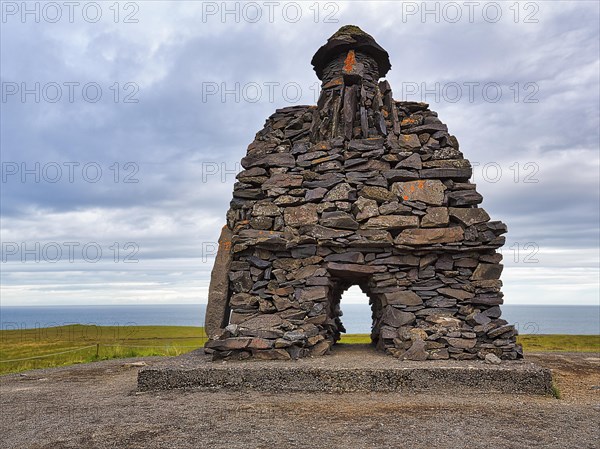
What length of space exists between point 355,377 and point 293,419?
1.90m

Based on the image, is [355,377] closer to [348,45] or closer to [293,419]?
[293,419]

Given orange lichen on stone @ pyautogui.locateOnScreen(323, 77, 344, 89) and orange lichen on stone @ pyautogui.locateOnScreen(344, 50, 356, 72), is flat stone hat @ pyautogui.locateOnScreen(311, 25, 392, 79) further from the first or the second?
orange lichen on stone @ pyautogui.locateOnScreen(323, 77, 344, 89)

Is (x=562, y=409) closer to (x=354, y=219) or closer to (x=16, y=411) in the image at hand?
(x=354, y=219)

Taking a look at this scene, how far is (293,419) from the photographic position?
20.8 feet

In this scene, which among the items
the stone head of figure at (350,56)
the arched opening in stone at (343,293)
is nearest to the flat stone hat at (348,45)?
the stone head of figure at (350,56)

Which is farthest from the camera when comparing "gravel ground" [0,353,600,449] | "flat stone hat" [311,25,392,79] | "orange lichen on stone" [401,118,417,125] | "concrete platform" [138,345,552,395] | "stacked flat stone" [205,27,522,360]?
"flat stone hat" [311,25,392,79]

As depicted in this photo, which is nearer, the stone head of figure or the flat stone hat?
the stone head of figure

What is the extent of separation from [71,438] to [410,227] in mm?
6845

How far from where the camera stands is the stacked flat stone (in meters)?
9.37

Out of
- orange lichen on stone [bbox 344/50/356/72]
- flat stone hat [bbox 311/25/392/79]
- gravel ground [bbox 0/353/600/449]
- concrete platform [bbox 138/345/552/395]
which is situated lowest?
gravel ground [bbox 0/353/600/449]

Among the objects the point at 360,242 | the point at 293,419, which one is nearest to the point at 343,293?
the point at 360,242

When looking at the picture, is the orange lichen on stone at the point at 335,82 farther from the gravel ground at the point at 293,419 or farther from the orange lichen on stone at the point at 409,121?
the gravel ground at the point at 293,419

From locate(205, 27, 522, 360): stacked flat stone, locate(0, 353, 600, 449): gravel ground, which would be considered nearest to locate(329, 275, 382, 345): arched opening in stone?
locate(205, 27, 522, 360): stacked flat stone

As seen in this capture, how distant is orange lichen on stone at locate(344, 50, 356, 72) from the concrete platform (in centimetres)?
671
